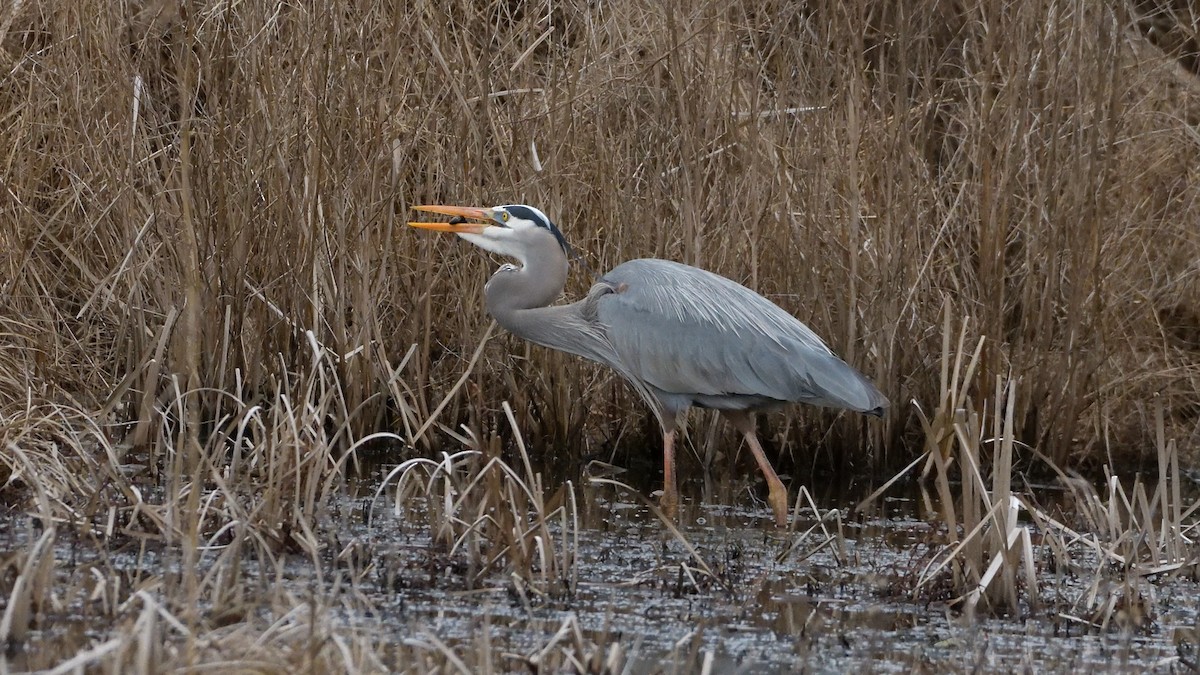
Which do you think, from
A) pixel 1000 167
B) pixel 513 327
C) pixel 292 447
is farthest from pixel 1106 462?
pixel 292 447

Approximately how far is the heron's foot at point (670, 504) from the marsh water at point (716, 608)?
17.2 inches

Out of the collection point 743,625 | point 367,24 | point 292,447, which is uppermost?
point 367,24

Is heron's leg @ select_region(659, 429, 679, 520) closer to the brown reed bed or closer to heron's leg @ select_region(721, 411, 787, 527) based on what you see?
heron's leg @ select_region(721, 411, 787, 527)

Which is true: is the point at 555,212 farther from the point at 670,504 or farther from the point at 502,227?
the point at 670,504

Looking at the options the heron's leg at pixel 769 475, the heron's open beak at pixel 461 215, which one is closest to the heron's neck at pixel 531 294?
the heron's open beak at pixel 461 215

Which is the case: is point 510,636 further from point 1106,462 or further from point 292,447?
point 1106,462

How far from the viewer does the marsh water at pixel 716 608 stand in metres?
4.32

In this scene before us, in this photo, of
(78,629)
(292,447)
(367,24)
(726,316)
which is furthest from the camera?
(367,24)

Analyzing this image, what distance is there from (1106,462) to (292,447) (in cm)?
455

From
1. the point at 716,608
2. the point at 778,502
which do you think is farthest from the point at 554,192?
the point at 716,608

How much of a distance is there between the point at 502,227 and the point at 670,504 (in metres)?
1.40

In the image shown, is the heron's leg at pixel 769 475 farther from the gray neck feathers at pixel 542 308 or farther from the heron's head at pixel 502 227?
the heron's head at pixel 502 227

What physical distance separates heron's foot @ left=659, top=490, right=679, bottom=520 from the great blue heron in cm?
1

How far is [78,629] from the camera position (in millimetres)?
3994
